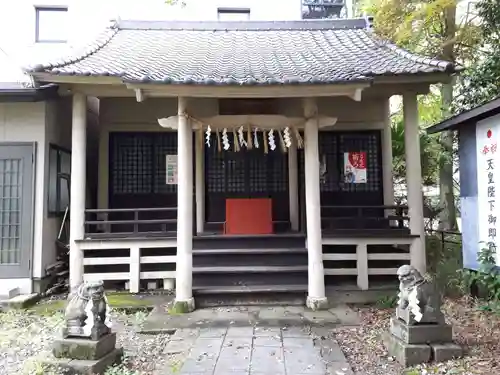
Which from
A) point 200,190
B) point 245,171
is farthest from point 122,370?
point 245,171

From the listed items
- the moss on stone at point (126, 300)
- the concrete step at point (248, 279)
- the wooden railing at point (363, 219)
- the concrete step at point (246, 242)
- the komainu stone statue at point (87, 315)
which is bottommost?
the moss on stone at point (126, 300)

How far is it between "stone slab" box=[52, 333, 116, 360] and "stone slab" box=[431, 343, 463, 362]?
11.2ft

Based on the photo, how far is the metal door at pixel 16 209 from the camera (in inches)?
279

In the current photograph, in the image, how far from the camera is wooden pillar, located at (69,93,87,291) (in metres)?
6.95

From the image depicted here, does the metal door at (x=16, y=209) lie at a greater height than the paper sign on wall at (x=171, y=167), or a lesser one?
lesser

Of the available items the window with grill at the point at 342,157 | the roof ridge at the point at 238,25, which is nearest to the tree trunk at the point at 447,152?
the roof ridge at the point at 238,25

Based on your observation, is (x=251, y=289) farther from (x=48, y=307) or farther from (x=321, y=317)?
(x=48, y=307)

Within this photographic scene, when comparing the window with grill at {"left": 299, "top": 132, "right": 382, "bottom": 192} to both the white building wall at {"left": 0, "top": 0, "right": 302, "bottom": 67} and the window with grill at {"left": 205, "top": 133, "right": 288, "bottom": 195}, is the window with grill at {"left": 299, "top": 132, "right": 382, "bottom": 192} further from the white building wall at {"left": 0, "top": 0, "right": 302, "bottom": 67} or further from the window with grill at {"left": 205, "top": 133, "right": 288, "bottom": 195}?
the white building wall at {"left": 0, "top": 0, "right": 302, "bottom": 67}

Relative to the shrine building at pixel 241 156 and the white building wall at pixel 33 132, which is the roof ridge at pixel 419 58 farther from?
the white building wall at pixel 33 132

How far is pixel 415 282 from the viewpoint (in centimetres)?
443

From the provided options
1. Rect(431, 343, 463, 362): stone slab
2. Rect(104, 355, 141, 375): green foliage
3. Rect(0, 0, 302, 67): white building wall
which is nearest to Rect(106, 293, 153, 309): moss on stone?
Rect(104, 355, 141, 375): green foliage

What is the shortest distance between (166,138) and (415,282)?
6.50 m

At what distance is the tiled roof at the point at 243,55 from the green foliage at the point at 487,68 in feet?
6.73

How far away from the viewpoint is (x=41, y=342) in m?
5.13
